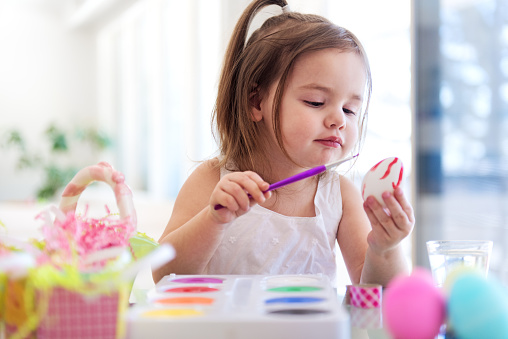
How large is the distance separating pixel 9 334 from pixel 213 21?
9.15ft

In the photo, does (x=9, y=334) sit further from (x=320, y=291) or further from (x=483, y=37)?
(x=483, y=37)

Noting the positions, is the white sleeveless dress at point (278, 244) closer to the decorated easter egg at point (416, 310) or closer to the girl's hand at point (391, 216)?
the girl's hand at point (391, 216)

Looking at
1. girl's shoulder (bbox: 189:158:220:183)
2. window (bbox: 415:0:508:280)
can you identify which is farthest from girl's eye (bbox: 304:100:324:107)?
window (bbox: 415:0:508:280)

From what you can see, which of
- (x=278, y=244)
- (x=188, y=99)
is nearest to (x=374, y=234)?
(x=278, y=244)

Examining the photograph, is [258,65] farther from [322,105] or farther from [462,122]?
[462,122]

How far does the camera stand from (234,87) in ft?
3.81

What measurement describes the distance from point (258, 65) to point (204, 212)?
1.11ft

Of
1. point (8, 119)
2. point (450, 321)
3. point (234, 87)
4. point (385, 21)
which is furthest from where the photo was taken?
point (8, 119)

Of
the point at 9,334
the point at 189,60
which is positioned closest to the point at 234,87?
the point at 9,334

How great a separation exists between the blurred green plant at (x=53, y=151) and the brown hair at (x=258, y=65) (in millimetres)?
3476

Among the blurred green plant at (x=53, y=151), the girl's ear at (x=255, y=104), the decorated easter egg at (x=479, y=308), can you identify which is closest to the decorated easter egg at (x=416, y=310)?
the decorated easter egg at (x=479, y=308)

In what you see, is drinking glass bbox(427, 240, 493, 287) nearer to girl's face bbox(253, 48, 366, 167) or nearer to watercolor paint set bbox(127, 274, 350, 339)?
watercolor paint set bbox(127, 274, 350, 339)

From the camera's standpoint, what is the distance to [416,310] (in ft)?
1.43

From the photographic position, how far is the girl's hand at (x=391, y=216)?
745 mm
